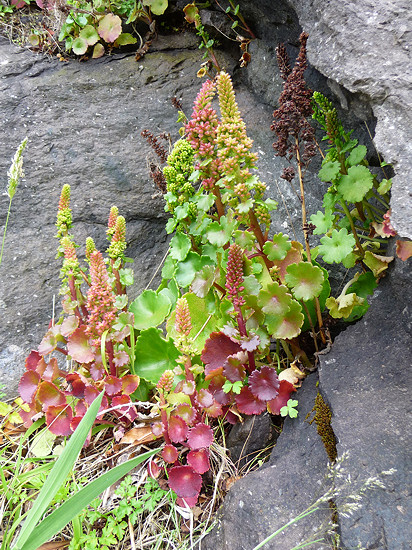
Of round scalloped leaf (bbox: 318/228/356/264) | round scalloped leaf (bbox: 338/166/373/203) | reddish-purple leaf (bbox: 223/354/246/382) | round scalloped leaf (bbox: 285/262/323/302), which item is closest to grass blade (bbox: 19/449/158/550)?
reddish-purple leaf (bbox: 223/354/246/382)

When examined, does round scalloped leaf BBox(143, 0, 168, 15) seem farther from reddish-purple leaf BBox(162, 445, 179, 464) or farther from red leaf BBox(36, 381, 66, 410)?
reddish-purple leaf BBox(162, 445, 179, 464)

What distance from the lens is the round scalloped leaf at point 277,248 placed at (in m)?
1.83

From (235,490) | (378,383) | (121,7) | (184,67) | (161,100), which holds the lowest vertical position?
(235,490)

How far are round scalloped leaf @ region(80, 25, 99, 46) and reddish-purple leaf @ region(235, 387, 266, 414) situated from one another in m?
2.54

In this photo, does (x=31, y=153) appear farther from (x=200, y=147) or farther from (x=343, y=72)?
(x=343, y=72)

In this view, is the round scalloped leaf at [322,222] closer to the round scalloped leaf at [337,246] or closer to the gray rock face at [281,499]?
the round scalloped leaf at [337,246]

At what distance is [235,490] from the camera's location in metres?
1.67

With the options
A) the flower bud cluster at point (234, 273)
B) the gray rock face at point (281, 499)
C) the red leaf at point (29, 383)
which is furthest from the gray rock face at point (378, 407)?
the red leaf at point (29, 383)

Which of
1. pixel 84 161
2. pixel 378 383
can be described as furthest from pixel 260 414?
pixel 84 161

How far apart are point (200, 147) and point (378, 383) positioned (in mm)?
1099

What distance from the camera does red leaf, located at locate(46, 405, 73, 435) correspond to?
6.40ft

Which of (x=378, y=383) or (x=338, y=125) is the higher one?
(x=338, y=125)

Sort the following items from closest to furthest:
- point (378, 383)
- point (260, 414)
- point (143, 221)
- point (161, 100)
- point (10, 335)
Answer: point (378, 383) → point (260, 414) → point (10, 335) → point (143, 221) → point (161, 100)

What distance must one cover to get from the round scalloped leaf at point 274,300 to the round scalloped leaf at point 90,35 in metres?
2.29
